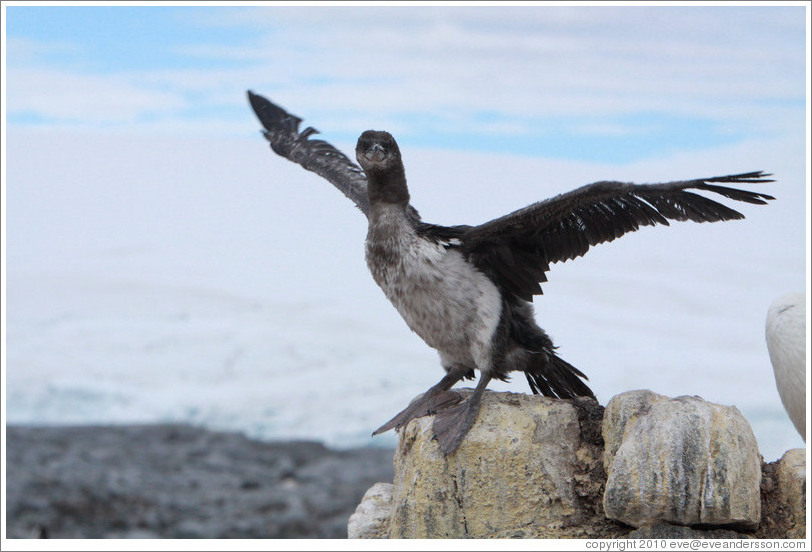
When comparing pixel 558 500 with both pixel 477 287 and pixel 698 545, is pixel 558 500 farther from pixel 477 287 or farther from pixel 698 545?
pixel 477 287

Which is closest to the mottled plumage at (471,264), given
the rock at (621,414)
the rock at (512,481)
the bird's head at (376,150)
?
the bird's head at (376,150)

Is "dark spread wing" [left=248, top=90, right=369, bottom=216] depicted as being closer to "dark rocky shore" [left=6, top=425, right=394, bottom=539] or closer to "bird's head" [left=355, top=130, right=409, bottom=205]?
"bird's head" [left=355, top=130, right=409, bottom=205]

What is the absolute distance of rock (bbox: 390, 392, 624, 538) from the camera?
20.7 feet

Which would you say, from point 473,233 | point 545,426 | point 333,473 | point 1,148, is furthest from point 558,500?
point 333,473

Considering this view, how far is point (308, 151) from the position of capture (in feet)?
29.0

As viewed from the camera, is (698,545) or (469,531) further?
(469,531)

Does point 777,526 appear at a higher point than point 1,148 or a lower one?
lower

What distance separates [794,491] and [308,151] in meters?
4.89

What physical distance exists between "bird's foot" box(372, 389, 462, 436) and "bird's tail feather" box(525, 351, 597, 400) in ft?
2.00

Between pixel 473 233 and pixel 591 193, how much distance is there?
947 millimetres

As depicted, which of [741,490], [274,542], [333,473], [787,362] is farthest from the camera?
[333,473]

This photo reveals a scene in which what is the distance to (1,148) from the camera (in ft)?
31.7

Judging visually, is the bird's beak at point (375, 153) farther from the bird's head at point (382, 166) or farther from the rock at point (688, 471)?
the rock at point (688, 471)

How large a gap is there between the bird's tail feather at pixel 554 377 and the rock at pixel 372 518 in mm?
1456
